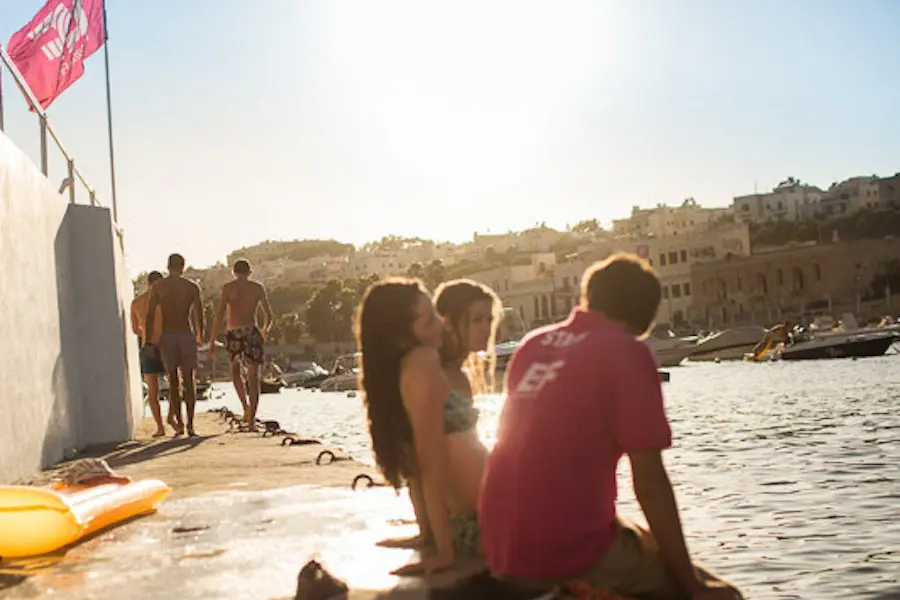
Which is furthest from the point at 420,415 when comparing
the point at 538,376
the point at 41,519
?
the point at 41,519

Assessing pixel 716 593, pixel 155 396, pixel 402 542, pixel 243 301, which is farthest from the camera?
pixel 155 396

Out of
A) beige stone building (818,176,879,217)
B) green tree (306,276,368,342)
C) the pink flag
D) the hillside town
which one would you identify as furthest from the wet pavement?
beige stone building (818,176,879,217)

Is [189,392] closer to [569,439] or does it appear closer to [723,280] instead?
[569,439]

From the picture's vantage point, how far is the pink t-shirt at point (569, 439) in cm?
370

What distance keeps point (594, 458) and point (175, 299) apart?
9805 millimetres

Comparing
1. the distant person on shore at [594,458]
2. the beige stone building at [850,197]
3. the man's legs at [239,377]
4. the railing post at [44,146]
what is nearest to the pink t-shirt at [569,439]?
the distant person on shore at [594,458]

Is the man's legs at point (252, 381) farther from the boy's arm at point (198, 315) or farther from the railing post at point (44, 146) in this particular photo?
the railing post at point (44, 146)

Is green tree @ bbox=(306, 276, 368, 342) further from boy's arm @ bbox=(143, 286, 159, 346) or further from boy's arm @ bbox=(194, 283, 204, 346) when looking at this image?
boy's arm @ bbox=(143, 286, 159, 346)

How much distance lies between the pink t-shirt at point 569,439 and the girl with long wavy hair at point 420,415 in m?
0.66

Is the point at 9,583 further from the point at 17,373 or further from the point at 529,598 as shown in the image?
the point at 17,373

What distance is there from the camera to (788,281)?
413ft

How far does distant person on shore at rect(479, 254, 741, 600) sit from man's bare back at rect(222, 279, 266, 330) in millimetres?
9522

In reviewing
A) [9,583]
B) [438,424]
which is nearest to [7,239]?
[9,583]

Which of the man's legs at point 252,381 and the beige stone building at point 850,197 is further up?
the beige stone building at point 850,197
